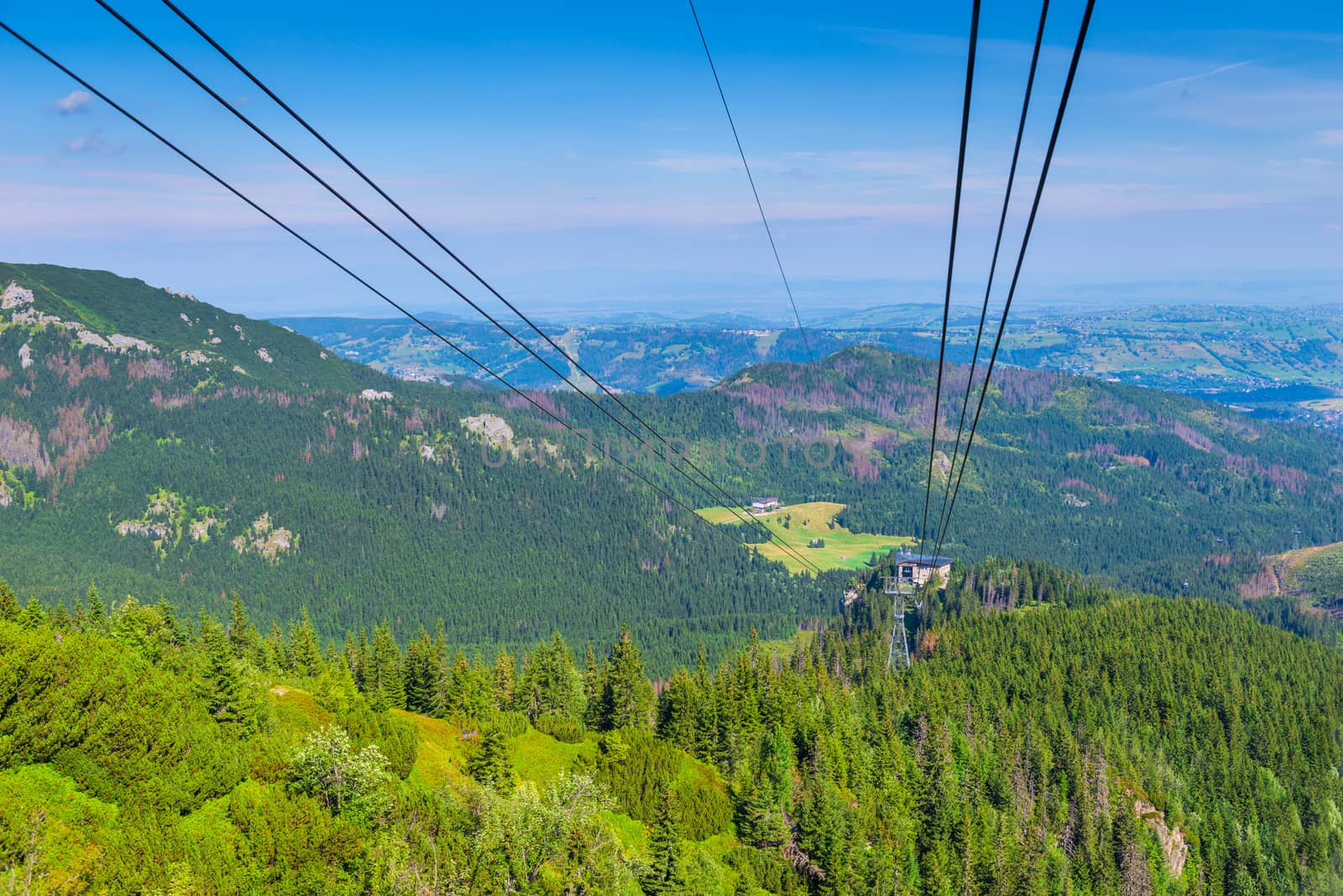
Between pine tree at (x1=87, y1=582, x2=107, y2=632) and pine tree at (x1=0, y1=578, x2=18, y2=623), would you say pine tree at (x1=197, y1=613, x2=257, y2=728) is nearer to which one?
pine tree at (x1=0, y1=578, x2=18, y2=623)

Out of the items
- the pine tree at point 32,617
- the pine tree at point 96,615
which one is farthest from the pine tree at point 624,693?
the pine tree at point 32,617

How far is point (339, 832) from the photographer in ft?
156

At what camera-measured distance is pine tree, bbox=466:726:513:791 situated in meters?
73.4

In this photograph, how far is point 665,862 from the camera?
2213 inches

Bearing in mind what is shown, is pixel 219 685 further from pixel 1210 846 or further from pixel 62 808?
pixel 1210 846

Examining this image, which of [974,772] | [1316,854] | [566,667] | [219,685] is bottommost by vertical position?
[1316,854]

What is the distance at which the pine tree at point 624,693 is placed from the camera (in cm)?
10188

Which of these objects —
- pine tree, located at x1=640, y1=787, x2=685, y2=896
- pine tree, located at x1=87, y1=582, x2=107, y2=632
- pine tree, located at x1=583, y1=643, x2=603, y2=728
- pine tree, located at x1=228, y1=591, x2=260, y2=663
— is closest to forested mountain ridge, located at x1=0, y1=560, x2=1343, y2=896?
pine tree, located at x1=640, y1=787, x2=685, y2=896

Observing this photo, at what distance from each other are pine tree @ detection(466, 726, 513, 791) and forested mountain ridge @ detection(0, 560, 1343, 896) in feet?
0.82

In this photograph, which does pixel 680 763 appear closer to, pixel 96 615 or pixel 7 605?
pixel 7 605

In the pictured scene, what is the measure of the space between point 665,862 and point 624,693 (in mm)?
45583

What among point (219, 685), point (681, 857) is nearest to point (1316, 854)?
point (681, 857)

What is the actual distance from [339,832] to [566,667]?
2704 inches

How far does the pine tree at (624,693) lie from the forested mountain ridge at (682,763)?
1.10 ft
